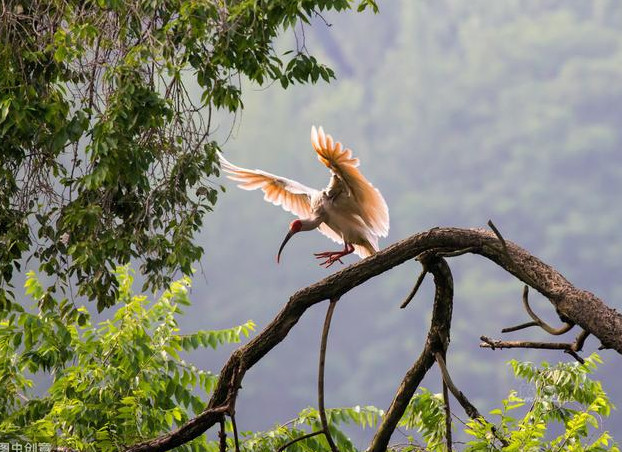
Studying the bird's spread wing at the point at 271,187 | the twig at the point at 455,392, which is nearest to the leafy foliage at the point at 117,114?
the bird's spread wing at the point at 271,187

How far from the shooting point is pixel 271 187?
4.74 m

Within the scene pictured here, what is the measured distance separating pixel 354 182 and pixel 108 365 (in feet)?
7.10

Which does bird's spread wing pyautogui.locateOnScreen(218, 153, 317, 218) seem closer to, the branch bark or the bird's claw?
the bird's claw

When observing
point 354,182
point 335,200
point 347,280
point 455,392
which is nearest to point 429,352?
point 455,392

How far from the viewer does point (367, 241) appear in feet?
14.0

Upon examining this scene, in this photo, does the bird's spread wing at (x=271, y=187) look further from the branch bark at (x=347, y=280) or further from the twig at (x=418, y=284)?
the branch bark at (x=347, y=280)

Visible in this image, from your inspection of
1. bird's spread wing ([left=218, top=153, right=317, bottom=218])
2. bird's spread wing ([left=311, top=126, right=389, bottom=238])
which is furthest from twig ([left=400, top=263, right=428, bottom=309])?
bird's spread wing ([left=218, top=153, right=317, bottom=218])

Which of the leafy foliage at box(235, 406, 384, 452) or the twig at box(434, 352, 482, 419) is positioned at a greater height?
the leafy foliage at box(235, 406, 384, 452)

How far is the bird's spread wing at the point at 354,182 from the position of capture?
3633 millimetres

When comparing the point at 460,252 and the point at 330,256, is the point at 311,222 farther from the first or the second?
the point at 460,252

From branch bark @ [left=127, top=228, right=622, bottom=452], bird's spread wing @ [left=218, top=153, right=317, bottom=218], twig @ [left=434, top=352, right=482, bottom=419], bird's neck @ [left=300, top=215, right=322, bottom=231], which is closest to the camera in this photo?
branch bark @ [left=127, top=228, right=622, bottom=452]

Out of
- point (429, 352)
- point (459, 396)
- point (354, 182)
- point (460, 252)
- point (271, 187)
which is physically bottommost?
point (459, 396)

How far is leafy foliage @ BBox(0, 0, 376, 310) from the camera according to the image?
→ 14.2 ft

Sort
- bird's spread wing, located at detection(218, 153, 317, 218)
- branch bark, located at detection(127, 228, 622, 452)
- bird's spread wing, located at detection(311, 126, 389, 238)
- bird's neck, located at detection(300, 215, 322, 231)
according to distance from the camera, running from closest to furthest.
Result: branch bark, located at detection(127, 228, 622, 452) < bird's spread wing, located at detection(311, 126, 389, 238) < bird's neck, located at detection(300, 215, 322, 231) < bird's spread wing, located at detection(218, 153, 317, 218)
